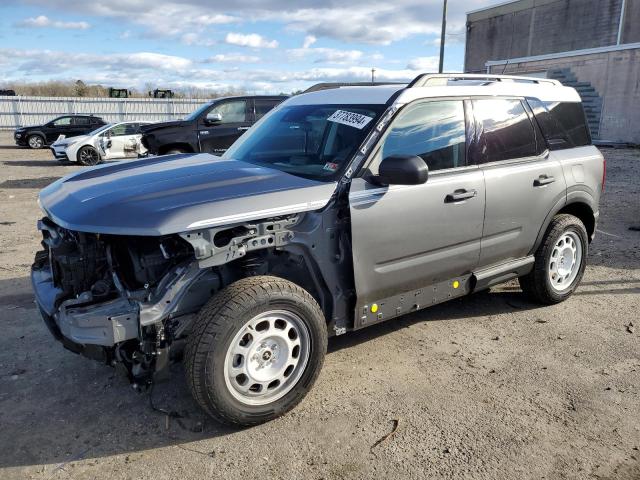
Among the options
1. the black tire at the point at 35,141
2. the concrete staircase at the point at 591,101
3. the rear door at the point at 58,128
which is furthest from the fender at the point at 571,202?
the black tire at the point at 35,141

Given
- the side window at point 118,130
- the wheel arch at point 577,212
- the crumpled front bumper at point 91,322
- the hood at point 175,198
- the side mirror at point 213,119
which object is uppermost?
the side mirror at point 213,119

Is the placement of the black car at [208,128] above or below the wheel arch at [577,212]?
above

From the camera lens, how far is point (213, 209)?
291 cm

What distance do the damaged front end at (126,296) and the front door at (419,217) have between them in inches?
39.9

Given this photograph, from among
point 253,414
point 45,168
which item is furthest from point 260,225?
point 45,168

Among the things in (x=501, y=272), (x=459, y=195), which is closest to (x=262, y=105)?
(x=501, y=272)

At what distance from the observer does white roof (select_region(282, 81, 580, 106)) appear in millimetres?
3791

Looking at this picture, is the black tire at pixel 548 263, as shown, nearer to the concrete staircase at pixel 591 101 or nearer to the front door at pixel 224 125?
the front door at pixel 224 125

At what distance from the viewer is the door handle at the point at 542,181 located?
4.43m

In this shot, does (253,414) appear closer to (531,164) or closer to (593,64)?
(531,164)

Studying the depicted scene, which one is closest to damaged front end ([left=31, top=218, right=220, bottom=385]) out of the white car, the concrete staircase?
the white car

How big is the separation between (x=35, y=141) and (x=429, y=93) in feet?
79.7

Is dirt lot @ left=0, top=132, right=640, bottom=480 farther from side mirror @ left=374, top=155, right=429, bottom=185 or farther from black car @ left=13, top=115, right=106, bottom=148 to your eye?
black car @ left=13, top=115, right=106, bottom=148

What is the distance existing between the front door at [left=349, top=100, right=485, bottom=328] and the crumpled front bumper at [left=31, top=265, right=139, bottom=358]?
140 centimetres
